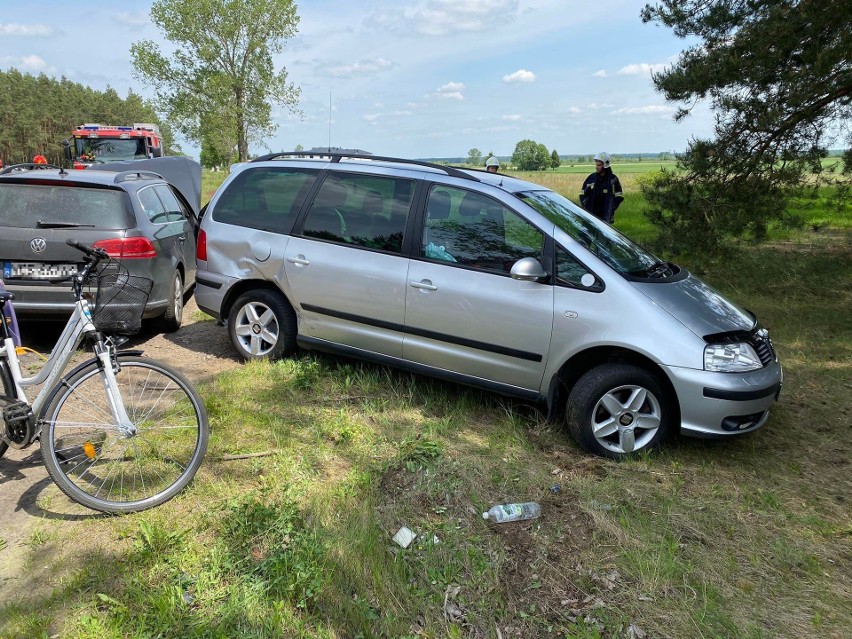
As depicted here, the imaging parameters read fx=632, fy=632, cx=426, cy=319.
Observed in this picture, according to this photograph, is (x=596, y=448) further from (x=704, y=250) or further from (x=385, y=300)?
Answer: (x=704, y=250)

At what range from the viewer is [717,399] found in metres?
3.83

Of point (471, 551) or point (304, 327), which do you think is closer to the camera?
point (471, 551)

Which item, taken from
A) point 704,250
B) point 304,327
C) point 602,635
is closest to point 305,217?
point 304,327

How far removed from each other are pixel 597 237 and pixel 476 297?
1.04 meters

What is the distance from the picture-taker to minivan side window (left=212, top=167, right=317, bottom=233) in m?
5.42

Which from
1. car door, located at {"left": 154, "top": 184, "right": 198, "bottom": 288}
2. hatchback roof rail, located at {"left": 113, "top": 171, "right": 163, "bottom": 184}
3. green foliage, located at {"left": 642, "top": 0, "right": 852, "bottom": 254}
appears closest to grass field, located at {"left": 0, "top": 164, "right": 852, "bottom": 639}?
hatchback roof rail, located at {"left": 113, "top": 171, "right": 163, "bottom": 184}

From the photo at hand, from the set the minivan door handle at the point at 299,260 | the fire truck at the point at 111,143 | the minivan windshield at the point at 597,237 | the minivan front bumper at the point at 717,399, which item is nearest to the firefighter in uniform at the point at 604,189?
the minivan windshield at the point at 597,237

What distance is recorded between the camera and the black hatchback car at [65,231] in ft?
17.7

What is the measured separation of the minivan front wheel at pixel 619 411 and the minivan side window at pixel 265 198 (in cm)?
286

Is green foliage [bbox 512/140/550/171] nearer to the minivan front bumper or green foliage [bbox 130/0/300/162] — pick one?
green foliage [bbox 130/0/300/162]

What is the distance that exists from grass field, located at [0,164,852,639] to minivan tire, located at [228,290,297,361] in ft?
2.55

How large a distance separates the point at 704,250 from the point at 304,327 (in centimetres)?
591

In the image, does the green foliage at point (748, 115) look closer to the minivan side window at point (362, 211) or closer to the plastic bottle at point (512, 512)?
the minivan side window at point (362, 211)

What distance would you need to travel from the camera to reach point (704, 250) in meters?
8.59
